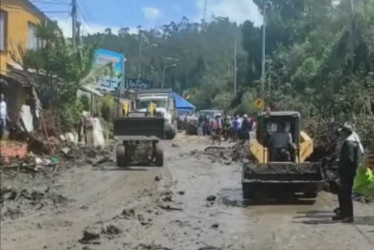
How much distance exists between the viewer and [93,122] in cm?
2098

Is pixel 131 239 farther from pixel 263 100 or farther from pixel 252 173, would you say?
pixel 263 100

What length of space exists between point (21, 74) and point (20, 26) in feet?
1.14

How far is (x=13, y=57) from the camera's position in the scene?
2.73 m

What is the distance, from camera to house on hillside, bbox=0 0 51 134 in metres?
2.56

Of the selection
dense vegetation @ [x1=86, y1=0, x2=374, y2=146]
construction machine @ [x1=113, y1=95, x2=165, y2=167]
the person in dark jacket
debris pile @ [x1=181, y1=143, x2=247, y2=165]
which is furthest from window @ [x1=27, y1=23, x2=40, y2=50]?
debris pile @ [x1=181, y1=143, x2=247, y2=165]

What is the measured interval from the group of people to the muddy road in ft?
52.0

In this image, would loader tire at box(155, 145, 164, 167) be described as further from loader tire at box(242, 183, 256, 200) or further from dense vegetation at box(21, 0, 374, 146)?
loader tire at box(242, 183, 256, 200)

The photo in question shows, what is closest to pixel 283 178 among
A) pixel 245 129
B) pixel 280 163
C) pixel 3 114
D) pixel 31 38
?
pixel 280 163

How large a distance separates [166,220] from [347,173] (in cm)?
284

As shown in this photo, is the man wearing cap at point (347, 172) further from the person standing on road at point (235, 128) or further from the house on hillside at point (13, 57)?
the person standing on road at point (235, 128)

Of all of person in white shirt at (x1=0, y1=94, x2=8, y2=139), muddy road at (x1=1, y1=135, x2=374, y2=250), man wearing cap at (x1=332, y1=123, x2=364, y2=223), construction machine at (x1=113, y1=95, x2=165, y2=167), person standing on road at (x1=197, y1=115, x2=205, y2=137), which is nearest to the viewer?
person in white shirt at (x1=0, y1=94, x2=8, y2=139)

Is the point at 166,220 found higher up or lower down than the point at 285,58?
lower down

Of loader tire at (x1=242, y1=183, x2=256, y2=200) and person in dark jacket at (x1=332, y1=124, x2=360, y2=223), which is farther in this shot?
loader tire at (x1=242, y1=183, x2=256, y2=200)

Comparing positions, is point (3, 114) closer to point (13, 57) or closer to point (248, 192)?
point (13, 57)
